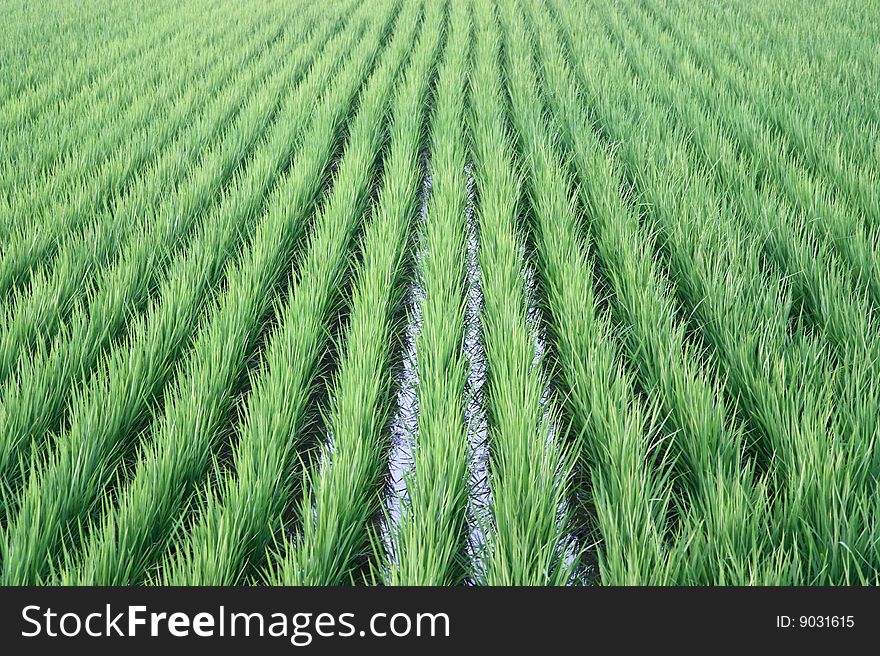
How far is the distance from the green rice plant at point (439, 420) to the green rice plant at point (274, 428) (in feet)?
0.82

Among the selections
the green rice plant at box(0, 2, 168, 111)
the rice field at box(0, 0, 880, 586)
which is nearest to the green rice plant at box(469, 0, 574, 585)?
the rice field at box(0, 0, 880, 586)

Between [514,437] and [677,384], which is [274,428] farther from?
[677,384]

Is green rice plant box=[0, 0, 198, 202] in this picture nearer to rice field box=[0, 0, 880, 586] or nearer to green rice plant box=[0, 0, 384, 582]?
rice field box=[0, 0, 880, 586]

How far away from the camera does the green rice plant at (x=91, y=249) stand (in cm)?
186

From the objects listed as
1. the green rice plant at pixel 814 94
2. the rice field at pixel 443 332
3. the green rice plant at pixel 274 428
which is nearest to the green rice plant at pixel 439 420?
the rice field at pixel 443 332

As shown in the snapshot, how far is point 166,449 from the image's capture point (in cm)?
144

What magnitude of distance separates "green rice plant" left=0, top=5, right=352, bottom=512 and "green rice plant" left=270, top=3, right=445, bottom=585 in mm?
549

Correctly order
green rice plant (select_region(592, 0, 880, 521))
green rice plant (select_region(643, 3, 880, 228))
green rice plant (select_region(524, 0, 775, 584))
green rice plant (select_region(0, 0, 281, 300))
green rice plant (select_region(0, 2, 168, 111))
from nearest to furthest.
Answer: green rice plant (select_region(524, 0, 775, 584))
green rice plant (select_region(592, 0, 880, 521))
green rice plant (select_region(0, 0, 281, 300))
green rice plant (select_region(643, 3, 880, 228))
green rice plant (select_region(0, 2, 168, 111))

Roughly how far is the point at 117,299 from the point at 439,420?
1060 millimetres

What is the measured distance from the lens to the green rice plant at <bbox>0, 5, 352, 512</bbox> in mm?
1531

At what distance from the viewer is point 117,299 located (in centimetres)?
199

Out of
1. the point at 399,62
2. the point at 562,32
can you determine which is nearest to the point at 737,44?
the point at 562,32

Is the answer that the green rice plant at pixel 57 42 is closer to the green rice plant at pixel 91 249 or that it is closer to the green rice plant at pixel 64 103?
the green rice plant at pixel 64 103

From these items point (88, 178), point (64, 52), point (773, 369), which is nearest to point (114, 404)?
point (773, 369)
